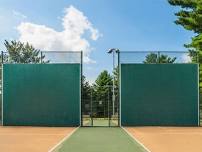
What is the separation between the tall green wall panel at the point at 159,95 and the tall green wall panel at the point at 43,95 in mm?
3208

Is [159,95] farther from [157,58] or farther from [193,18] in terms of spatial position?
[193,18]

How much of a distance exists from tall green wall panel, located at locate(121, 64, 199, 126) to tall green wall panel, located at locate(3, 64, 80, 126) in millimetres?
3208

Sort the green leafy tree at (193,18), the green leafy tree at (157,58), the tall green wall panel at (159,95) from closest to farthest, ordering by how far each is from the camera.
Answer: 1. the tall green wall panel at (159,95)
2. the green leafy tree at (157,58)
3. the green leafy tree at (193,18)

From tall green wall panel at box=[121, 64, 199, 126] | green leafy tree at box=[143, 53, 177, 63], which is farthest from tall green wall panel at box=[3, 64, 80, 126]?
green leafy tree at box=[143, 53, 177, 63]

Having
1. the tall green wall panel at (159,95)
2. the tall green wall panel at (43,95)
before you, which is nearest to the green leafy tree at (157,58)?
the tall green wall panel at (159,95)

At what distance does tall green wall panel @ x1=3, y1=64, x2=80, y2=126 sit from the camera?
32.8 m

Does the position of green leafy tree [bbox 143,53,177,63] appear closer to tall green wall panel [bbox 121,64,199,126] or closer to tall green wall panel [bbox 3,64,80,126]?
tall green wall panel [bbox 121,64,199,126]

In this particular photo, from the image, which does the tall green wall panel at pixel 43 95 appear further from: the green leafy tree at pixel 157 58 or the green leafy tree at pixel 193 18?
the green leafy tree at pixel 193 18

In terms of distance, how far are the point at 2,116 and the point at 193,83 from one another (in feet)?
40.1

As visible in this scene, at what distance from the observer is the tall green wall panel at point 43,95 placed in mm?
32812

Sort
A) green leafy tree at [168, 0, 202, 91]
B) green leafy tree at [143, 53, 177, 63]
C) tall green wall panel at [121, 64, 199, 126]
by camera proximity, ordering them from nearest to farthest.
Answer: tall green wall panel at [121, 64, 199, 126]
green leafy tree at [143, 53, 177, 63]
green leafy tree at [168, 0, 202, 91]

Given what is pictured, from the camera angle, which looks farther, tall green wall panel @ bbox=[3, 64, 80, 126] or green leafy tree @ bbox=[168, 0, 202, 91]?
green leafy tree @ bbox=[168, 0, 202, 91]

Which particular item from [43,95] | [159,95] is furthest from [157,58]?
[43,95]

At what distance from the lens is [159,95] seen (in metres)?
33.1
